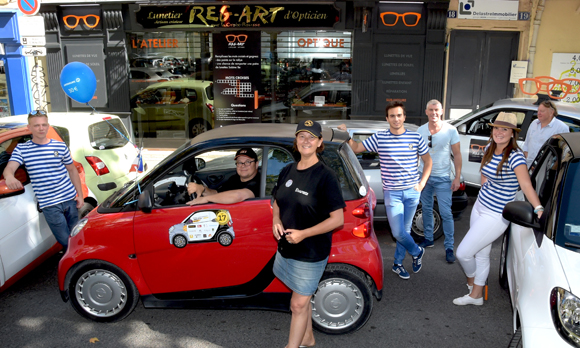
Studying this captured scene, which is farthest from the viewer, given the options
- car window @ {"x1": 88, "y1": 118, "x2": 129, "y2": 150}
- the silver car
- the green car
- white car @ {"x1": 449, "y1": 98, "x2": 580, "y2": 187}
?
the green car

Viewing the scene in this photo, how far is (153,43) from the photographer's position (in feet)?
39.7

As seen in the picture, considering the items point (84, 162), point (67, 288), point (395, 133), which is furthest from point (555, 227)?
point (84, 162)

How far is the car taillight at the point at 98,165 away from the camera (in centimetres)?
657

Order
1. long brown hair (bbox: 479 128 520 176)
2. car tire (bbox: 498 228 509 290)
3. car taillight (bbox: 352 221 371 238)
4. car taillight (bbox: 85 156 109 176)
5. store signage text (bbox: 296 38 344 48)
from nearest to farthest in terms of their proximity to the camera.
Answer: car taillight (bbox: 352 221 371 238), long brown hair (bbox: 479 128 520 176), car tire (bbox: 498 228 509 290), car taillight (bbox: 85 156 109 176), store signage text (bbox: 296 38 344 48)

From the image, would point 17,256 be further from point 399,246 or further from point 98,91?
point 98,91

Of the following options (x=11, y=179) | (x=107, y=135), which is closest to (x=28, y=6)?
(x=107, y=135)

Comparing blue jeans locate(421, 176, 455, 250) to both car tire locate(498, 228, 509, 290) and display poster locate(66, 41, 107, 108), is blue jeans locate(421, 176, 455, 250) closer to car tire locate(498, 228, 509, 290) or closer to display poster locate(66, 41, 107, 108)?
car tire locate(498, 228, 509, 290)

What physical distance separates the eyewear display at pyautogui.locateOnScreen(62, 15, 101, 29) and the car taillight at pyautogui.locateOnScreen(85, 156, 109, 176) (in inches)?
255

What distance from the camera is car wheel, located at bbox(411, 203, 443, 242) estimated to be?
6.57 meters

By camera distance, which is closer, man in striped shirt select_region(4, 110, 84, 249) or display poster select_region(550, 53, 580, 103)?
man in striped shirt select_region(4, 110, 84, 249)

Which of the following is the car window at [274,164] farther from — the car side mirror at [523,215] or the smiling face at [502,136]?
the smiling face at [502,136]

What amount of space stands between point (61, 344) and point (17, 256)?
1.24 meters

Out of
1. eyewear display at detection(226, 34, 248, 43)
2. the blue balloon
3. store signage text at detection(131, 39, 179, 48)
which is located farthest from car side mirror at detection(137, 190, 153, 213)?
store signage text at detection(131, 39, 179, 48)

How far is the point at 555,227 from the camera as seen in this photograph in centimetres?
350
